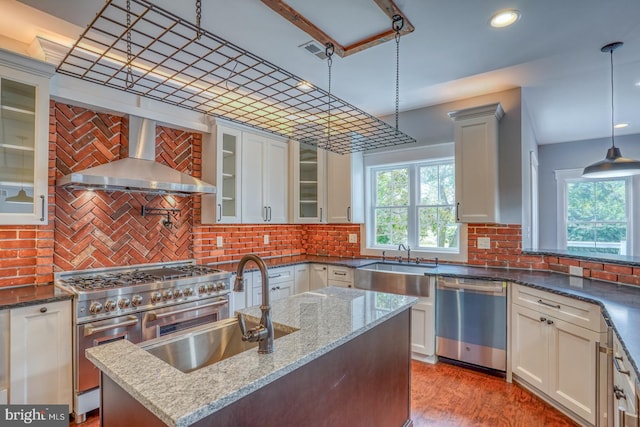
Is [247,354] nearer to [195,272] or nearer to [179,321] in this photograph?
[179,321]

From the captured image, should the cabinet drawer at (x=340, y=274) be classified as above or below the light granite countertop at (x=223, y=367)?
below

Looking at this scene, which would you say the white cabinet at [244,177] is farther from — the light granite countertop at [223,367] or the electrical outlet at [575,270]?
the electrical outlet at [575,270]

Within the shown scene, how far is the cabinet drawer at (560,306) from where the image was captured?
2061 millimetres

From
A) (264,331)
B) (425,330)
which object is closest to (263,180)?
(425,330)

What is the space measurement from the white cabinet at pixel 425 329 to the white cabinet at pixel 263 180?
191 cm

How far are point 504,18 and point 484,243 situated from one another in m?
2.12

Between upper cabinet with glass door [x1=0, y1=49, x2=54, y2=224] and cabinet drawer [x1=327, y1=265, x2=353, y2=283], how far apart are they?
8.66 feet

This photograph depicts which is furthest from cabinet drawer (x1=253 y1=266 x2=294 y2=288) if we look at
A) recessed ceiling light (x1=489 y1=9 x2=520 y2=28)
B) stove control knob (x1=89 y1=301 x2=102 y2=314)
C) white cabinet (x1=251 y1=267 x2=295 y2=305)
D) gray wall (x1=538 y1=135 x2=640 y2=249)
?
gray wall (x1=538 y1=135 x2=640 y2=249)

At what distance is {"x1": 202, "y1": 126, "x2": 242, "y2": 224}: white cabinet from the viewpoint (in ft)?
11.4

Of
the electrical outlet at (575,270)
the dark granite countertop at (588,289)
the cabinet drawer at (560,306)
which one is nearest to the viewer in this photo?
the dark granite countertop at (588,289)

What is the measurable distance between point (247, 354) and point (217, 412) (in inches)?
10.4

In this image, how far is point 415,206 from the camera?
406 cm

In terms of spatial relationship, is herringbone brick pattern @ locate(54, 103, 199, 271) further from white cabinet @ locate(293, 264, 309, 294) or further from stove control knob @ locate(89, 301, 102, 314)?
white cabinet @ locate(293, 264, 309, 294)

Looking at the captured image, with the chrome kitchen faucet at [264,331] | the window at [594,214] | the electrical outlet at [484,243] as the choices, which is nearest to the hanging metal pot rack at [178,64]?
the chrome kitchen faucet at [264,331]
